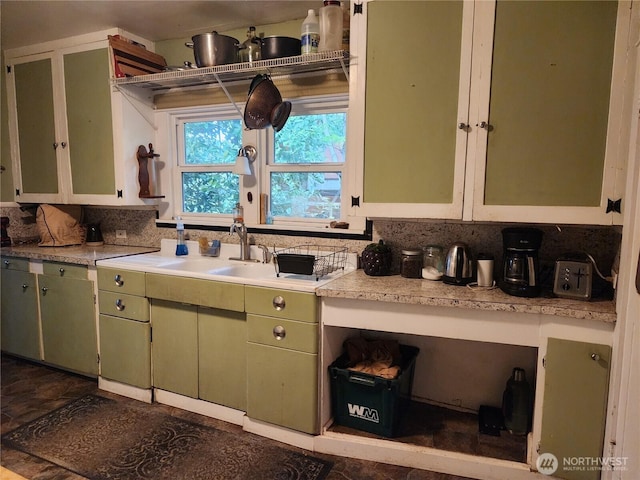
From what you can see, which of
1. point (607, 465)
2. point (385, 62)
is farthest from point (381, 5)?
point (607, 465)

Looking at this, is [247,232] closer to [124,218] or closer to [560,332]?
[124,218]

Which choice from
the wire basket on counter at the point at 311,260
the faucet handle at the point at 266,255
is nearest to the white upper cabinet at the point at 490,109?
the wire basket on counter at the point at 311,260

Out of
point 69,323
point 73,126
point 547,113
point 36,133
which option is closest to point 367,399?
point 547,113

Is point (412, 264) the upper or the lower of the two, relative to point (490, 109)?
lower

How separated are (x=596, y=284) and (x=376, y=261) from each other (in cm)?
101

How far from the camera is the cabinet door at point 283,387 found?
6.49 ft

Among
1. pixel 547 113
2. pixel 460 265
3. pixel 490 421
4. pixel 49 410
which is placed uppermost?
pixel 547 113

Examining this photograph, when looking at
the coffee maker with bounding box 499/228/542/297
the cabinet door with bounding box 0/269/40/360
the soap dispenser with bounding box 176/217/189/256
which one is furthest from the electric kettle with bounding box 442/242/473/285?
the cabinet door with bounding box 0/269/40/360

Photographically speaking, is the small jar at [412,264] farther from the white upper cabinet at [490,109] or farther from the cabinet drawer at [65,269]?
the cabinet drawer at [65,269]

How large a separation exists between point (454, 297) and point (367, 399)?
705 millimetres

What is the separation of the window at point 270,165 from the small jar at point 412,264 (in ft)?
1.84

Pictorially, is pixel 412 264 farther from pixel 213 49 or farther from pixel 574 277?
pixel 213 49

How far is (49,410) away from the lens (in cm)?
239

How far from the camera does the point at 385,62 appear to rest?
190 cm
